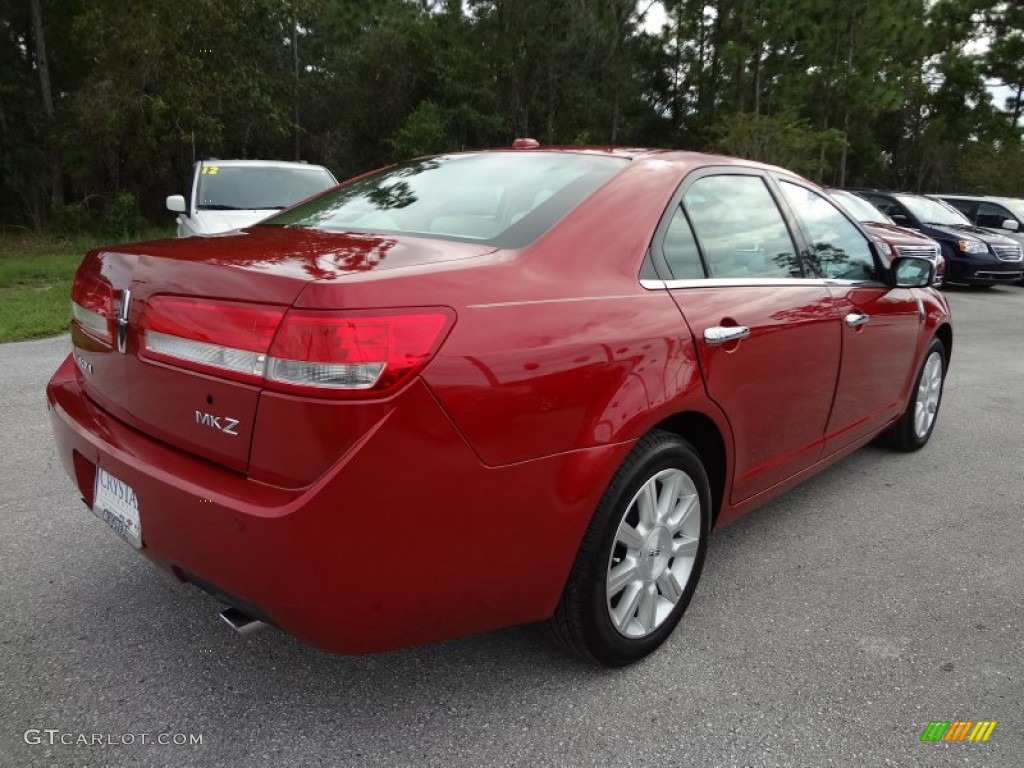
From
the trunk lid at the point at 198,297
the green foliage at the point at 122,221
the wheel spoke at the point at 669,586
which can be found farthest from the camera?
the green foliage at the point at 122,221

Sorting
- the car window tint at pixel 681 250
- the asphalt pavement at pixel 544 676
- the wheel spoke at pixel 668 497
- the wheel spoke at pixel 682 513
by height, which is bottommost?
the asphalt pavement at pixel 544 676

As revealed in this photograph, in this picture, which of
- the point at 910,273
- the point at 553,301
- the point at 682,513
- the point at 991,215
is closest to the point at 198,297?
the point at 553,301

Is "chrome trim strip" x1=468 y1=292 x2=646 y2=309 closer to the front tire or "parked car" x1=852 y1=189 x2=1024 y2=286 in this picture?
the front tire

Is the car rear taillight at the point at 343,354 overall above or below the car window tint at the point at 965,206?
below

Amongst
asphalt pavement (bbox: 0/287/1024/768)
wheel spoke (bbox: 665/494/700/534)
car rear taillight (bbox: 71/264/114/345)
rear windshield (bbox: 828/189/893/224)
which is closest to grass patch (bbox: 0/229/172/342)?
asphalt pavement (bbox: 0/287/1024/768)

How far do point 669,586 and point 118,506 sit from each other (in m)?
1.63

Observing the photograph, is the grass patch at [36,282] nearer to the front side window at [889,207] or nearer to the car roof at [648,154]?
the car roof at [648,154]

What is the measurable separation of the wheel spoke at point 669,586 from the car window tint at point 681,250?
36.7 inches

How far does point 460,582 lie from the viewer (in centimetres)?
188

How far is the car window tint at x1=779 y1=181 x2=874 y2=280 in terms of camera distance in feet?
10.9

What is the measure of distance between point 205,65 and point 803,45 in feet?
56.5

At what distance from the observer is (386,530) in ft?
5.68

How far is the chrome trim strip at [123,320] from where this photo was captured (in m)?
2.10

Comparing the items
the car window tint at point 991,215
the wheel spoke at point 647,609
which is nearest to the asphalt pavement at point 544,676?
the wheel spoke at point 647,609
